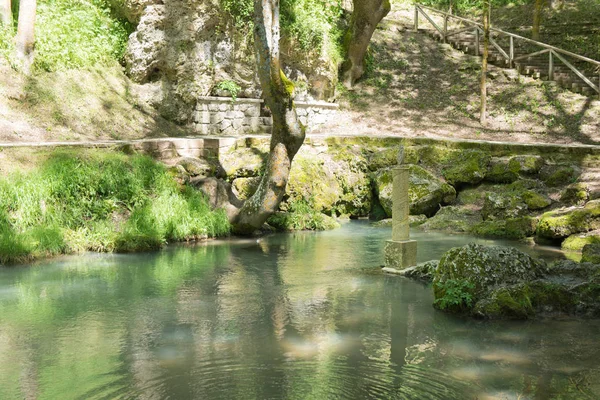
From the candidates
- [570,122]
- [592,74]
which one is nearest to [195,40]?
[570,122]

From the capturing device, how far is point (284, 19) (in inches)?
908

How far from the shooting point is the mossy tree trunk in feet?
46.2

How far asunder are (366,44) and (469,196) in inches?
369

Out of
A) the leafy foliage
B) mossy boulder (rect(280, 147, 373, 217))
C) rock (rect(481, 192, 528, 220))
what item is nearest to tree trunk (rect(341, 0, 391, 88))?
mossy boulder (rect(280, 147, 373, 217))

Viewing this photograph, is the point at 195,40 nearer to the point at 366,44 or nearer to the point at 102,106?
the point at 102,106

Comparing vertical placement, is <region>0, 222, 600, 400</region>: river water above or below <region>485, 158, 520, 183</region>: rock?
below

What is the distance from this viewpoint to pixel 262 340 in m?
7.64

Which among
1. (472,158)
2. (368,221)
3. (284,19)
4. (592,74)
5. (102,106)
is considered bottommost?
(368,221)

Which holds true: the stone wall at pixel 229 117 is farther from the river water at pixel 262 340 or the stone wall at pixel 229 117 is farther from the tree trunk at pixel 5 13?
the river water at pixel 262 340

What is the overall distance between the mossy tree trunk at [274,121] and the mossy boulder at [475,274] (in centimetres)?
655

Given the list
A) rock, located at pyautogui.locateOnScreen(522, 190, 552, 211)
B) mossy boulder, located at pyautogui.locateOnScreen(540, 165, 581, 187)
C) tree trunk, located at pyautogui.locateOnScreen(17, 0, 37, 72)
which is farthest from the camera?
tree trunk, located at pyautogui.locateOnScreen(17, 0, 37, 72)

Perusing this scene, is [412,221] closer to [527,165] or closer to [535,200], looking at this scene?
[535,200]

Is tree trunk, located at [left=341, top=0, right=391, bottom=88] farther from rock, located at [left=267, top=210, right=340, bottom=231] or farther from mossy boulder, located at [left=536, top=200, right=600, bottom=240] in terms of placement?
mossy boulder, located at [left=536, top=200, right=600, bottom=240]

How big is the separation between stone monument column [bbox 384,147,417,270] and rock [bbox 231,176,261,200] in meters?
6.86
